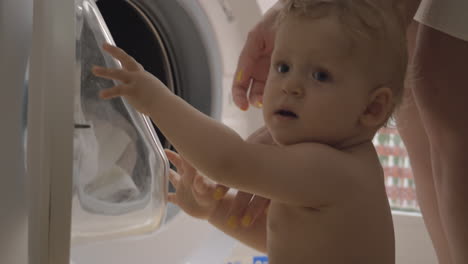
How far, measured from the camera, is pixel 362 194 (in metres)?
0.71

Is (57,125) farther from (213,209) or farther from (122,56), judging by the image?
(213,209)

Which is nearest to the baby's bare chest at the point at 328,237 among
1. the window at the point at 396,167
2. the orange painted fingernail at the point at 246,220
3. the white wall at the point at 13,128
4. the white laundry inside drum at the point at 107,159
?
the orange painted fingernail at the point at 246,220

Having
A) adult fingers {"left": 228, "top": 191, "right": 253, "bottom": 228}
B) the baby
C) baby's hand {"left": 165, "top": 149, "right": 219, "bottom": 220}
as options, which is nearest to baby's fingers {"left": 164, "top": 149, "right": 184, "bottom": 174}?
baby's hand {"left": 165, "top": 149, "right": 219, "bottom": 220}

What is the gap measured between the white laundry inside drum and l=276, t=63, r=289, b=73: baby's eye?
20 centimetres

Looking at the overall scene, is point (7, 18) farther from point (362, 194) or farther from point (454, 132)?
point (454, 132)

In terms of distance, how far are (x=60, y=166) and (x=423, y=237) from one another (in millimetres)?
1071

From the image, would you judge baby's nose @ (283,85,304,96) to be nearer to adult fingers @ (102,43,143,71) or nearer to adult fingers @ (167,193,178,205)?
adult fingers @ (102,43,143,71)

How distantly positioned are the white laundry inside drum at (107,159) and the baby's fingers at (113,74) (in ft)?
0.07

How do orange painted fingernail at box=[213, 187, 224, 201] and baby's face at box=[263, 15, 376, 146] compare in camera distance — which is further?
orange painted fingernail at box=[213, 187, 224, 201]

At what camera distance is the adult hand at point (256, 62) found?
0.91 meters

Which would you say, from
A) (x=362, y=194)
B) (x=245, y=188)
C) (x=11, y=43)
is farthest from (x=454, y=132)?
(x=11, y=43)

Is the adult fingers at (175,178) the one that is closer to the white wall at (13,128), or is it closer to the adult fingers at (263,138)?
the adult fingers at (263,138)

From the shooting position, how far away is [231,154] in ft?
2.14

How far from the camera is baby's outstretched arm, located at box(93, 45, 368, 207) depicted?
0.65 m
